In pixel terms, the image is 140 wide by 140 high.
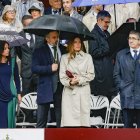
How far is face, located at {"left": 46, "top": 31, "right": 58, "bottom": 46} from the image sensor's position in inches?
523

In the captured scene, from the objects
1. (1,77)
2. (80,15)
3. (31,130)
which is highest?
(80,15)

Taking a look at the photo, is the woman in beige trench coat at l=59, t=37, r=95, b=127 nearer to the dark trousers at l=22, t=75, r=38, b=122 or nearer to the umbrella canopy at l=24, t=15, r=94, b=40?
the umbrella canopy at l=24, t=15, r=94, b=40

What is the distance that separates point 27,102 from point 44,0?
9.35 ft

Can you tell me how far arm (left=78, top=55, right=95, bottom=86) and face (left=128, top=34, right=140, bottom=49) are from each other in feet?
2.38

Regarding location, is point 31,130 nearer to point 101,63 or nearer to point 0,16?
point 101,63

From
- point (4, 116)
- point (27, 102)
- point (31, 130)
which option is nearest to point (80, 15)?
point (27, 102)

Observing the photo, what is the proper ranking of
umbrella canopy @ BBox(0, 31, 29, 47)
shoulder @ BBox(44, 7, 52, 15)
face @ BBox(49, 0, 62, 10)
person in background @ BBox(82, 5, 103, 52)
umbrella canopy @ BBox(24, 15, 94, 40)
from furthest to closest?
shoulder @ BBox(44, 7, 52, 15) → face @ BBox(49, 0, 62, 10) → person in background @ BBox(82, 5, 103, 52) → umbrella canopy @ BBox(0, 31, 29, 47) → umbrella canopy @ BBox(24, 15, 94, 40)

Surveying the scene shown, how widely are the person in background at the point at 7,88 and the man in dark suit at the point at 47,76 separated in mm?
381

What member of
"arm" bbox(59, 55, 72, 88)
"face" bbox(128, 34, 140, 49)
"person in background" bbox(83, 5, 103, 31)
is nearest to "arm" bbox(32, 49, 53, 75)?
"arm" bbox(59, 55, 72, 88)

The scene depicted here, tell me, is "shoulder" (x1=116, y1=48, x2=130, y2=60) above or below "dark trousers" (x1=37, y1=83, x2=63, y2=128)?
above

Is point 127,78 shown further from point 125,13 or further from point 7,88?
point 125,13

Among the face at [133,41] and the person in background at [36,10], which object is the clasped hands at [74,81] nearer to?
the face at [133,41]

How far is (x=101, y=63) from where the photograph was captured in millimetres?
14336

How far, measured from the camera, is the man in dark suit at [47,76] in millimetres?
13195
